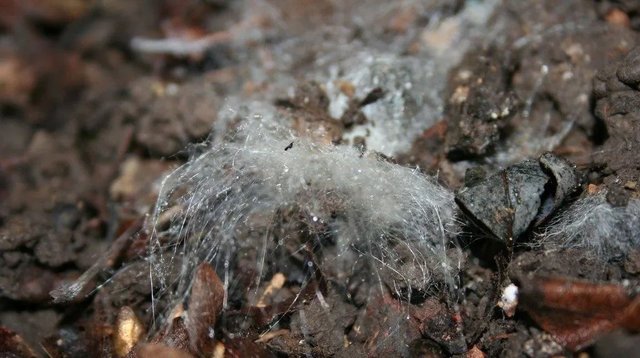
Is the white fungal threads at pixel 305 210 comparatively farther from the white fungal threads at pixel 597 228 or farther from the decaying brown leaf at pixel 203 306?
the white fungal threads at pixel 597 228

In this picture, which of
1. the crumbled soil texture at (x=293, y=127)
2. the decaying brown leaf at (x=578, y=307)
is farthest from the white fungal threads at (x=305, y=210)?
the decaying brown leaf at (x=578, y=307)

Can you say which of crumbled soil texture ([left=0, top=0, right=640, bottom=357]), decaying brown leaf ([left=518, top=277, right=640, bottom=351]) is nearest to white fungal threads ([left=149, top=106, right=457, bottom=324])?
crumbled soil texture ([left=0, top=0, right=640, bottom=357])

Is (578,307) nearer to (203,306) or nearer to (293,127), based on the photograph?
(203,306)

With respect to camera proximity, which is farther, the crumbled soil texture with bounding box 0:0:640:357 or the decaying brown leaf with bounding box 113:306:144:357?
the decaying brown leaf with bounding box 113:306:144:357

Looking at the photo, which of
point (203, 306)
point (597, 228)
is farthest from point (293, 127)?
point (597, 228)

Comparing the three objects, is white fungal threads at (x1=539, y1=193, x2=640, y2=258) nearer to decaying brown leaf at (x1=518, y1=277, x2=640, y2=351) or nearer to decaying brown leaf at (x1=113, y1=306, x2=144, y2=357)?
decaying brown leaf at (x1=518, y1=277, x2=640, y2=351)

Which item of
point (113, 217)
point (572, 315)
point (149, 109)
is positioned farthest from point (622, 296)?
point (149, 109)

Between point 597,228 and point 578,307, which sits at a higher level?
point 597,228
